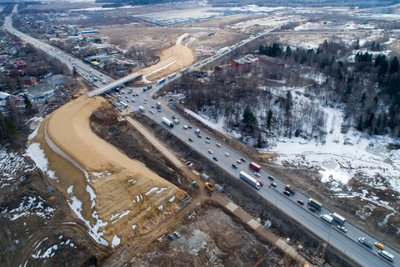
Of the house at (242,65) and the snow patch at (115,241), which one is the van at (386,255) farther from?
the house at (242,65)

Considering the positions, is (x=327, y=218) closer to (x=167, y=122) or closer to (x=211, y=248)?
(x=211, y=248)

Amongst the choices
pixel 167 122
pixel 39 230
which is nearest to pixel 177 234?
pixel 39 230

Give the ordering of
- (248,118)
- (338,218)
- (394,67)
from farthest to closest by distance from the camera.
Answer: (394,67)
(248,118)
(338,218)

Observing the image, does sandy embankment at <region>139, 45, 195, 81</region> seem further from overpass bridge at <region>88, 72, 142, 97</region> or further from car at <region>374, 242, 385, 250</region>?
car at <region>374, 242, 385, 250</region>

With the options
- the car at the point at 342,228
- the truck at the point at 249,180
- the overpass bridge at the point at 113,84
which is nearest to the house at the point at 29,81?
the overpass bridge at the point at 113,84

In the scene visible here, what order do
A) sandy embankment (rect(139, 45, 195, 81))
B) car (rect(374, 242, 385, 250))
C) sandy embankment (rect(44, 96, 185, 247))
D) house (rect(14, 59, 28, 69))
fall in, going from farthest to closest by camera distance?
house (rect(14, 59, 28, 69))
sandy embankment (rect(139, 45, 195, 81))
sandy embankment (rect(44, 96, 185, 247))
car (rect(374, 242, 385, 250))

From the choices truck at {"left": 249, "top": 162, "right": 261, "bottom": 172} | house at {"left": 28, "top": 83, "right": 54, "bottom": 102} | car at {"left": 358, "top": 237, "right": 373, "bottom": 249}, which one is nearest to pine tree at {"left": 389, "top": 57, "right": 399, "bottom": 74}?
truck at {"left": 249, "top": 162, "right": 261, "bottom": 172}

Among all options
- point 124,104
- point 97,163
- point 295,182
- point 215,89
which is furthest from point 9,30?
point 295,182
